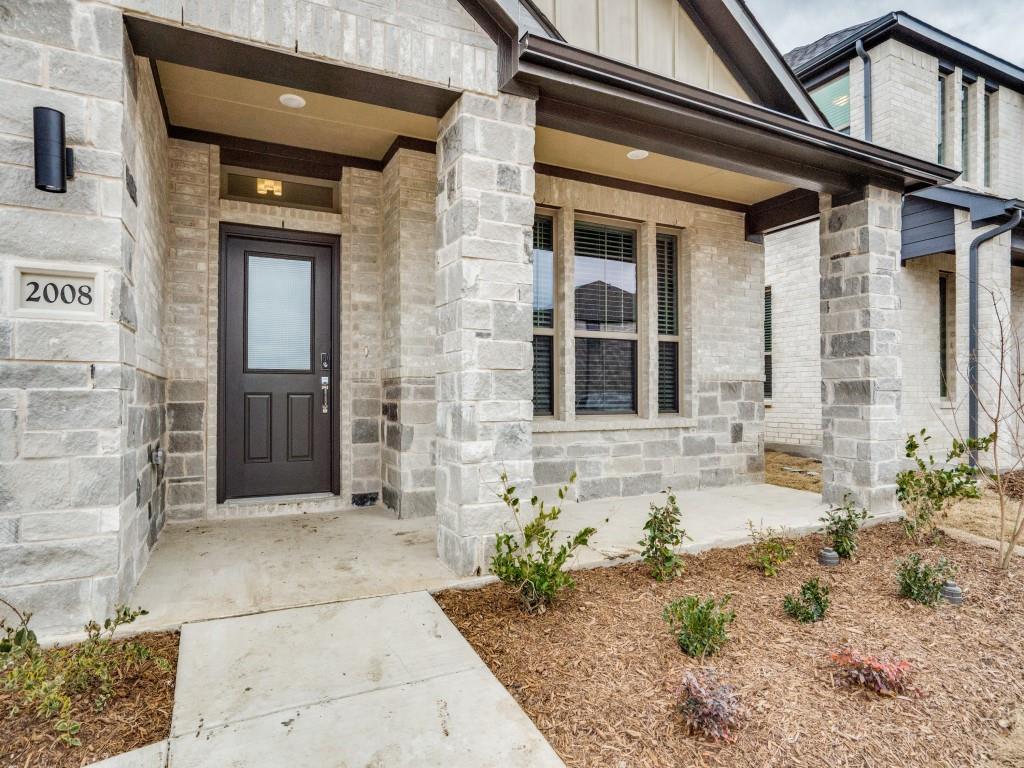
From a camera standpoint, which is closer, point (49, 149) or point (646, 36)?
point (49, 149)

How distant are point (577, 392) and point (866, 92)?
606cm

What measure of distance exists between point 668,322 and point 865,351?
1.79m

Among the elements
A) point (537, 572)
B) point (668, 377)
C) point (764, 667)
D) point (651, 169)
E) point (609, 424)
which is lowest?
point (764, 667)

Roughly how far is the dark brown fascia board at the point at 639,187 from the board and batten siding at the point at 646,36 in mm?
1195

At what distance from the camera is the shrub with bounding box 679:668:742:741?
181 cm

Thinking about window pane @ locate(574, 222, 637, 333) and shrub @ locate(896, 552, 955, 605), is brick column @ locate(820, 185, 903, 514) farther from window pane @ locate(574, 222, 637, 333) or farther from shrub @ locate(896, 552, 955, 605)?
window pane @ locate(574, 222, 637, 333)

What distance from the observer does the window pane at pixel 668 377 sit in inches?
226

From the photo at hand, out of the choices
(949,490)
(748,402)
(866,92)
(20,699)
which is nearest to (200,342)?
(20,699)

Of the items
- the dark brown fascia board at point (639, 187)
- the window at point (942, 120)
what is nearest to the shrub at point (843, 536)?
the dark brown fascia board at point (639, 187)

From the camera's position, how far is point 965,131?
8023 millimetres

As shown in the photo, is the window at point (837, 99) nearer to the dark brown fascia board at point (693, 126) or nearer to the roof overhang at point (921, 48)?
the roof overhang at point (921, 48)

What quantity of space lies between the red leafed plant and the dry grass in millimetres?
3825

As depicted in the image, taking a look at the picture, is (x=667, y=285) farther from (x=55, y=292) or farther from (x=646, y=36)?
(x=55, y=292)

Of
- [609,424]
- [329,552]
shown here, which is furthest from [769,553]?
[329,552]
